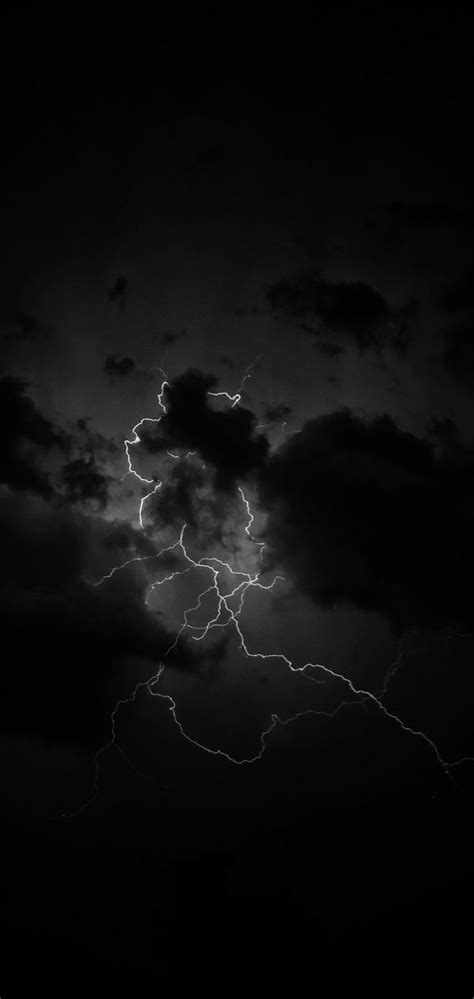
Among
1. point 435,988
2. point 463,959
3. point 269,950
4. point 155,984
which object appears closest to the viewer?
point 269,950

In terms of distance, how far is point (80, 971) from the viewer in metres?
11.9

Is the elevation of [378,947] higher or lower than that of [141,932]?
higher

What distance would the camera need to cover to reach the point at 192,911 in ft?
24.4

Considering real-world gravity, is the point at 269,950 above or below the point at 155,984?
above

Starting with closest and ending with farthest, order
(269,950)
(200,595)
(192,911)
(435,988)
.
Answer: (192,911), (269,950), (435,988), (200,595)

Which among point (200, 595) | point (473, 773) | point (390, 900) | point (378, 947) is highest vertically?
point (200, 595)

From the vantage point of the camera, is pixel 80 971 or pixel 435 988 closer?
pixel 435 988

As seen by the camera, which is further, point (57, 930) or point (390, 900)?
point (57, 930)

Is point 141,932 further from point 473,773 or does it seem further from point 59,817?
point 473,773

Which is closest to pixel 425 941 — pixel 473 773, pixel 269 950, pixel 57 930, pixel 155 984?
pixel 473 773

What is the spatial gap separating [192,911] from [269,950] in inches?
74.3

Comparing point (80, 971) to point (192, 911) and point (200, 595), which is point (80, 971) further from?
point (200, 595)

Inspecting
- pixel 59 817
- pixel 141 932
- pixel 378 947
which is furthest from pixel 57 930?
pixel 378 947

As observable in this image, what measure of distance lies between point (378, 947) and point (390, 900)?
1976 millimetres
